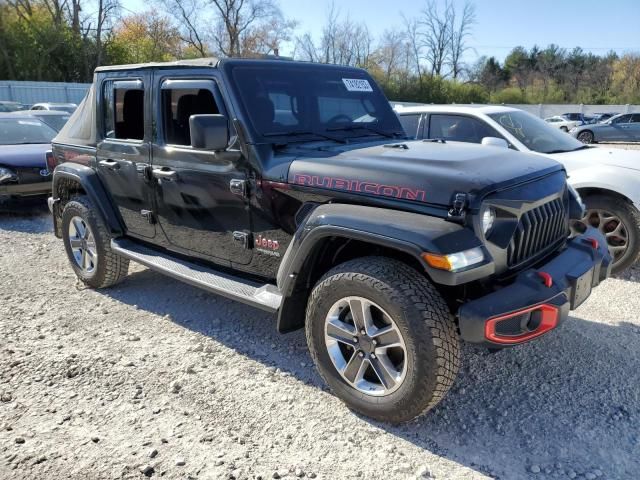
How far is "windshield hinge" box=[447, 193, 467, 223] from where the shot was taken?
8.39 feet

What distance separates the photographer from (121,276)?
15.8ft

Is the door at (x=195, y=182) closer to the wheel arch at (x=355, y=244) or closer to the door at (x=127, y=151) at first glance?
the door at (x=127, y=151)

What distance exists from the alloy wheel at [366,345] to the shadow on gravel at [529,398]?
274 millimetres

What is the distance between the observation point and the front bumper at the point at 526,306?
248cm

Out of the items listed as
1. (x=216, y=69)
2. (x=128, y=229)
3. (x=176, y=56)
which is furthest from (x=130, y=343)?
(x=176, y=56)

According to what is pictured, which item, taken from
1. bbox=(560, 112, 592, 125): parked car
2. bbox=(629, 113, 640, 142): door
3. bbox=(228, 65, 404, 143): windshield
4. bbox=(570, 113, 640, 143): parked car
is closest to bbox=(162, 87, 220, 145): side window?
bbox=(228, 65, 404, 143): windshield

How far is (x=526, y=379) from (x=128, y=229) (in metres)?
3.30

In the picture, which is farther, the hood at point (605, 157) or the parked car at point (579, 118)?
the parked car at point (579, 118)

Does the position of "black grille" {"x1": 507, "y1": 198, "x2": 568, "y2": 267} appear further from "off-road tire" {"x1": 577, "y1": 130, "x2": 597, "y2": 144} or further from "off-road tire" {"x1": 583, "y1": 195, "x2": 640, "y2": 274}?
"off-road tire" {"x1": 577, "y1": 130, "x2": 597, "y2": 144}

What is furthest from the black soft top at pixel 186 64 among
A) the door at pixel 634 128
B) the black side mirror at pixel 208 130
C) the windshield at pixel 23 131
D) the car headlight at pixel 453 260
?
the door at pixel 634 128

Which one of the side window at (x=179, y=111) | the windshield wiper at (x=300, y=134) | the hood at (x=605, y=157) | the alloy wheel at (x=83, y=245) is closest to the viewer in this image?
the windshield wiper at (x=300, y=134)

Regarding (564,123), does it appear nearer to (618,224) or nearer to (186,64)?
(618,224)

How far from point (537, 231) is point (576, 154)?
9.45ft

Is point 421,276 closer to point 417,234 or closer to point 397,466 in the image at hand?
point 417,234
